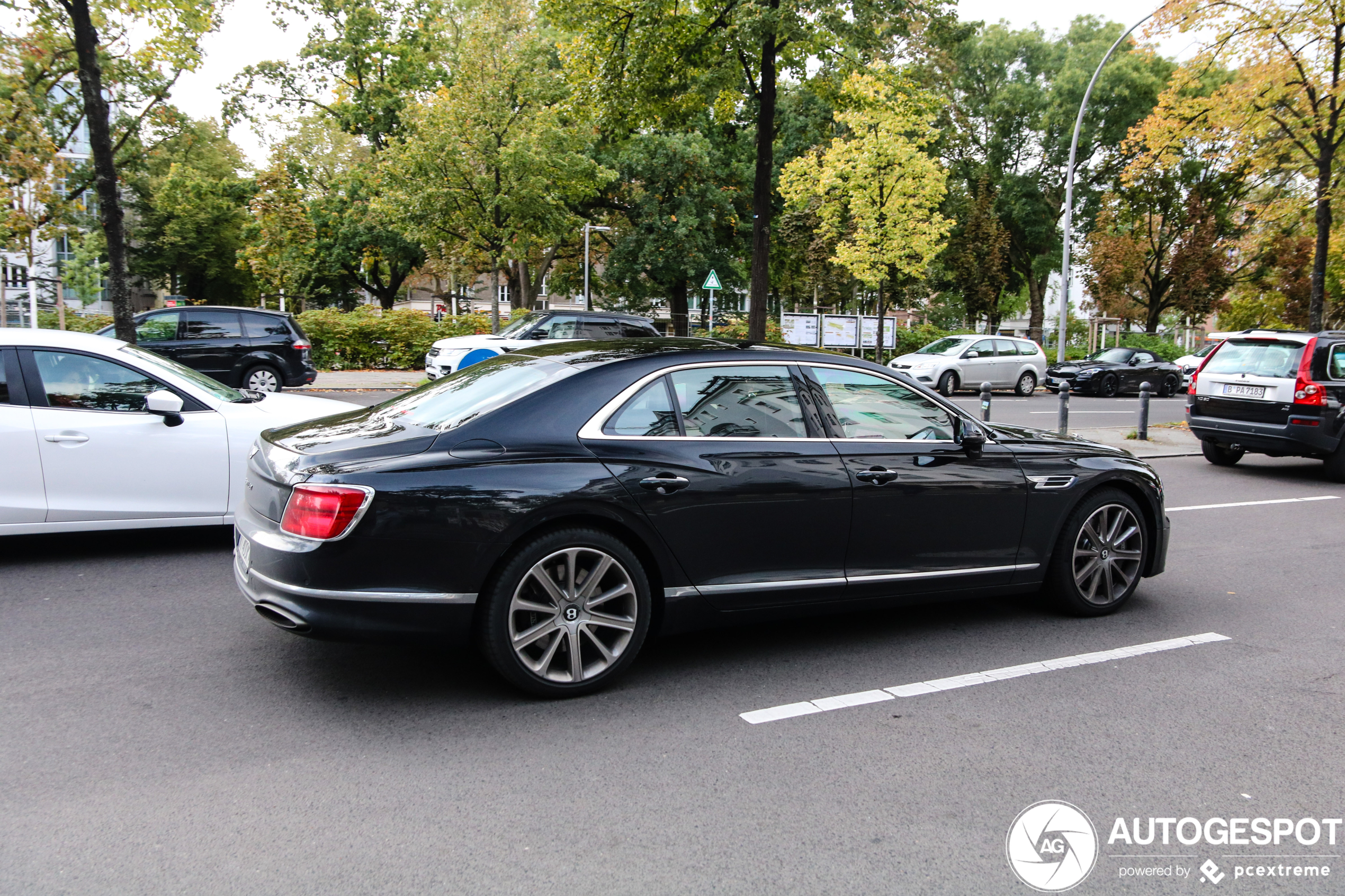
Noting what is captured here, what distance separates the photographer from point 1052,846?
3.22 m

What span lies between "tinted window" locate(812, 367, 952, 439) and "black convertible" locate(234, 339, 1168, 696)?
0.04ft

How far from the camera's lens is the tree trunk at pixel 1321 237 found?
1811 centimetres

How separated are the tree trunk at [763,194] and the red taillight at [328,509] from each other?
36.7 feet

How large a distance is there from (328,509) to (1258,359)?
1164cm

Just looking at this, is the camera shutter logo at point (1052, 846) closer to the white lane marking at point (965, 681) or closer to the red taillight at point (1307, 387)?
the white lane marking at point (965, 681)

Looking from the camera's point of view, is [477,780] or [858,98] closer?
[477,780]

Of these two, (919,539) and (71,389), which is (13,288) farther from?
(919,539)

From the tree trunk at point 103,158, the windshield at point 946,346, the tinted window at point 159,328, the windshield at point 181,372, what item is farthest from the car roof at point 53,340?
the windshield at point 946,346

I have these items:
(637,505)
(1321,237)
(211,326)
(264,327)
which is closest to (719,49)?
(264,327)

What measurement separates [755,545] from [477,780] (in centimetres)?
169

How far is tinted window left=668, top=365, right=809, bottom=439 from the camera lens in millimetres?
4680

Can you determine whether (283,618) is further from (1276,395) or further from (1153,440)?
(1153,440)

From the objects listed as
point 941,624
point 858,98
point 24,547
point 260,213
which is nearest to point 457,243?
point 260,213

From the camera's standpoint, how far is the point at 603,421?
4.41 m
